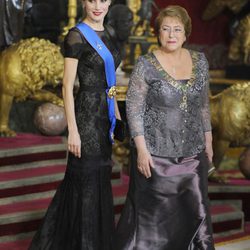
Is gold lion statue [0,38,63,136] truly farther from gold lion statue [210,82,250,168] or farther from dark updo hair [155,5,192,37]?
dark updo hair [155,5,192,37]

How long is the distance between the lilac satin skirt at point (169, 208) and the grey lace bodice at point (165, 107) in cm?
10

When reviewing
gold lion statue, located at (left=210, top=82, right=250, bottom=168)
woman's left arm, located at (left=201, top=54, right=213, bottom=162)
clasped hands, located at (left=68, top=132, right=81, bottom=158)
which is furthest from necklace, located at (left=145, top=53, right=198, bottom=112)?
gold lion statue, located at (left=210, top=82, right=250, bottom=168)

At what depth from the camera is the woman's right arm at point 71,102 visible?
153 inches

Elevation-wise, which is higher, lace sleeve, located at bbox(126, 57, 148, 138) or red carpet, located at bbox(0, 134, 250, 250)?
lace sleeve, located at bbox(126, 57, 148, 138)

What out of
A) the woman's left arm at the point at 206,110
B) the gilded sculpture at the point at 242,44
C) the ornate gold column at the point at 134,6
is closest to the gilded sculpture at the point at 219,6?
the gilded sculpture at the point at 242,44

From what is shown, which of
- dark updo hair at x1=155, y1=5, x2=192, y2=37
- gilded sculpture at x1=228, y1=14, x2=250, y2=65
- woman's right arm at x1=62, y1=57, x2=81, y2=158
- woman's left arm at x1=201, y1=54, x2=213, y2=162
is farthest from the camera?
gilded sculpture at x1=228, y1=14, x2=250, y2=65

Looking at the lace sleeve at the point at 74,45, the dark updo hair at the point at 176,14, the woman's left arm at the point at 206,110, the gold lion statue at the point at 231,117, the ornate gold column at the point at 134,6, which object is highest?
the ornate gold column at the point at 134,6

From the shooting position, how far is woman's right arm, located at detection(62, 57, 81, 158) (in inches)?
153

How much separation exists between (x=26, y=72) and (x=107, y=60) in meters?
2.99

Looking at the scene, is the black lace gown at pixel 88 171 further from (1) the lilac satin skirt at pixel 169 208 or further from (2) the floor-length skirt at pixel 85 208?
(1) the lilac satin skirt at pixel 169 208

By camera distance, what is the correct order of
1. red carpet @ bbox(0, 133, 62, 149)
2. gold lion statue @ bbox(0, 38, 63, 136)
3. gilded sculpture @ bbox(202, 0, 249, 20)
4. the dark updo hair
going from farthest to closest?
1. gilded sculpture @ bbox(202, 0, 249, 20)
2. gold lion statue @ bbox(0, 38, 63, 136)
3. red carpet @ bbox(0, 133, 62, 149)
4. the dark updo hair

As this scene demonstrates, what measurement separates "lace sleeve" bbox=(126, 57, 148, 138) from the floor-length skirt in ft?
0.87

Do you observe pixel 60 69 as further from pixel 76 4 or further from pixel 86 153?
pixel 86 153
